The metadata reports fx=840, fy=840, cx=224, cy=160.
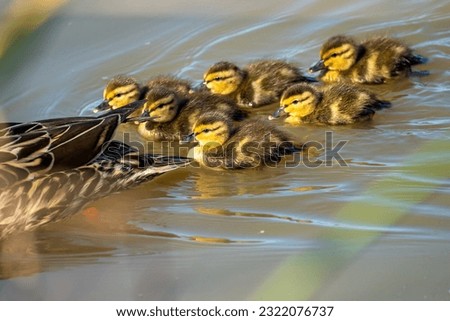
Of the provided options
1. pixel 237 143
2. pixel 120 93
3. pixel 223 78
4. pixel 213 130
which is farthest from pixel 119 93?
pixel 237 143

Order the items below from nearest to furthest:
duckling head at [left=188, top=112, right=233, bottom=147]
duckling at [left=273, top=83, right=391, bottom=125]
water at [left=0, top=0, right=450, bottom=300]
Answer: water at [left=0, top=0, right=450, bottom=300] → duckling head at [left=188, top=112, right=233, bottom=147] → duckling at [left=273, top=83, right=391, bottom=125]

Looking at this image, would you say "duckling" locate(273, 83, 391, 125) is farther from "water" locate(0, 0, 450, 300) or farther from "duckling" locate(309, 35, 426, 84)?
"duckling" locate(309, 35, 426, 84)

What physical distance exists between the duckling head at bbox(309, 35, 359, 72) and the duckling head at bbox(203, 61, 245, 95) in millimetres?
446

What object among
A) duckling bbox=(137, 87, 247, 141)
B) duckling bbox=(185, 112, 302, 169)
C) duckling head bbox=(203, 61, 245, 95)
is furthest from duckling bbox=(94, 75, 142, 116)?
duckling bbox=(185, 112, 302, 169)

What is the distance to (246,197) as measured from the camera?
126 inches

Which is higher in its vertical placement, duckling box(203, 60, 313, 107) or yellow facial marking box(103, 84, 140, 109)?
yellow facial marking box(103, 84, 140, 109)

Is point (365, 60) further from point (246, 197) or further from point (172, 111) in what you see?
point (246, 197)

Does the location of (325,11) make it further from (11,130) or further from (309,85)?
(11,130)

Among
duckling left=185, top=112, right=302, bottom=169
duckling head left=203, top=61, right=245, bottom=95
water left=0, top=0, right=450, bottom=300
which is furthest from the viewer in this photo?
duckling head left=203, top=61, right=245, bottom=95

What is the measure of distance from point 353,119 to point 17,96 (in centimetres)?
172

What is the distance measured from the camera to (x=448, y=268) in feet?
8.05

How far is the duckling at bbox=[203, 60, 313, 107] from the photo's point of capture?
14.0 feet

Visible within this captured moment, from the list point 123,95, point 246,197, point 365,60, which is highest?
point 123,95

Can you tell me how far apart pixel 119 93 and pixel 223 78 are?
534 mm
